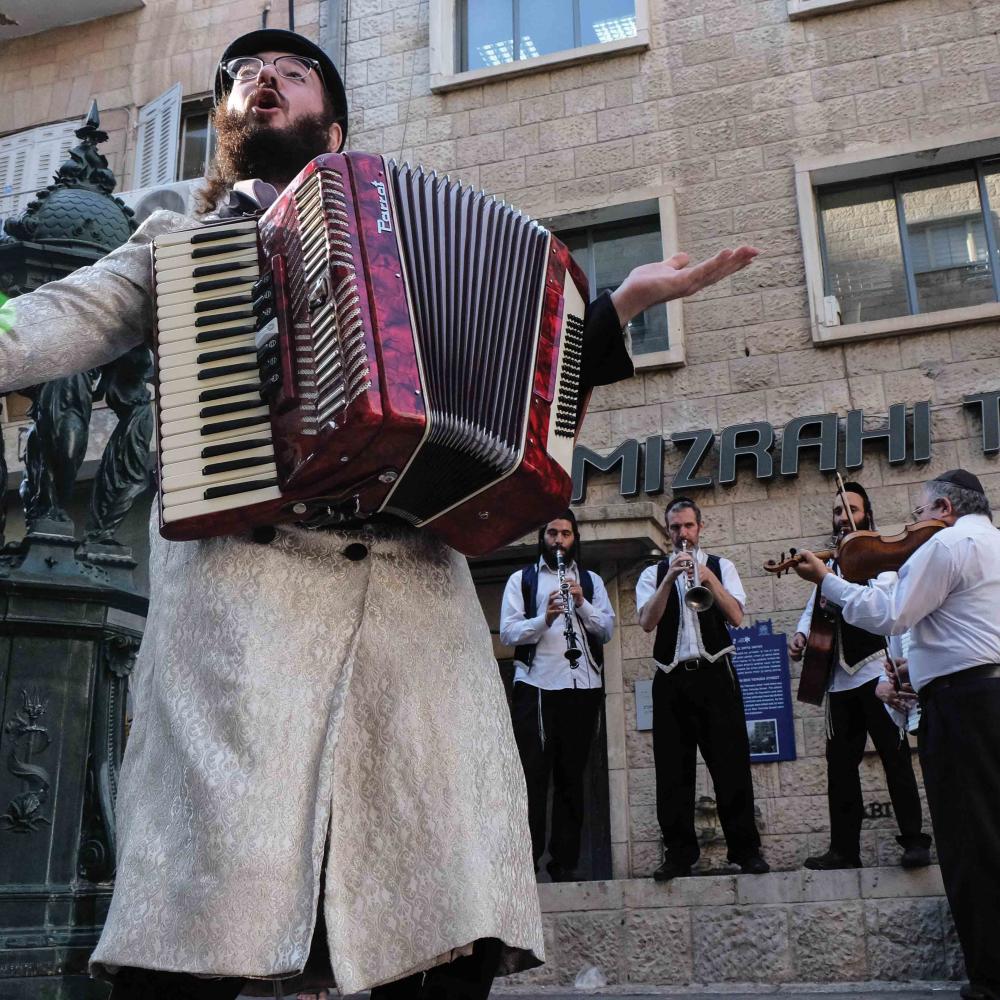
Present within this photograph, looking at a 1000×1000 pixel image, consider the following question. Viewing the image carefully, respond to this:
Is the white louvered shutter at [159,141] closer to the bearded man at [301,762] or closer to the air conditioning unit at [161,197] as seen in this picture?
the air conditioning unit at [161,197]

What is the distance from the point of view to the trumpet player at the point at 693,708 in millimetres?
6133

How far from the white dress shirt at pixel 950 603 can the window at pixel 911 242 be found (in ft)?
17.0

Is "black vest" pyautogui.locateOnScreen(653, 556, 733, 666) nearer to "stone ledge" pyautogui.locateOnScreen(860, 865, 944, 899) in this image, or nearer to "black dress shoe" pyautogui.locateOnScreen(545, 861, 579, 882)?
"black dress shoe" pyautogui.locateOnScreen(545, 861, 579, 882)

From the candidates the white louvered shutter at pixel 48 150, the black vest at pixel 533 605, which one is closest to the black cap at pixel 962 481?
the black vest at pixel 533 605

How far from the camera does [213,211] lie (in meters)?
2.36

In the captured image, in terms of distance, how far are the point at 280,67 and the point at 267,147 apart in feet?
0.63

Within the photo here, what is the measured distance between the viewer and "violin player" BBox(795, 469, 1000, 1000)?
14.6ft

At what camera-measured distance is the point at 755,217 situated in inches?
399

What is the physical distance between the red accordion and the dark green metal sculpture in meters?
2.28

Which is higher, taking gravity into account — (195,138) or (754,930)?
(195,138)

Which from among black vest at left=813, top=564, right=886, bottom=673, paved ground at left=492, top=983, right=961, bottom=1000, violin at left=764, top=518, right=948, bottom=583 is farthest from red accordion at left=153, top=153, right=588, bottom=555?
black vest at left=813, top=564, right=886, bottom=673

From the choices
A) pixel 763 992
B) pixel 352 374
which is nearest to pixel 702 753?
pixel 763 992

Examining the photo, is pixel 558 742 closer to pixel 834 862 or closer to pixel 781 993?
pixel 834 862

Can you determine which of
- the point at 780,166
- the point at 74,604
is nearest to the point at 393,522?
the point at 74,604
